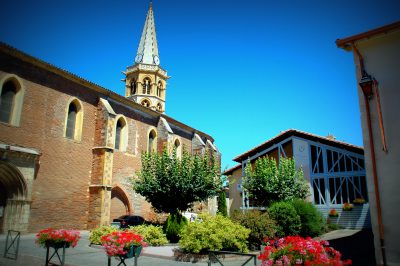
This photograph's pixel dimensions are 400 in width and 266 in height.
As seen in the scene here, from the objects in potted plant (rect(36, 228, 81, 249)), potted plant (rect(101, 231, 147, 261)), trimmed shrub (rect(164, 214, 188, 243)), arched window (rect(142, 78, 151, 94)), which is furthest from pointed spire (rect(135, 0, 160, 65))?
potted plant (rect(101, 231, 147, 261))

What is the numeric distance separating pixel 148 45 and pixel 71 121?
3048 centimetres

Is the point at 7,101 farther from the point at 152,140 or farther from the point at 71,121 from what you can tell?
the point at 152,140

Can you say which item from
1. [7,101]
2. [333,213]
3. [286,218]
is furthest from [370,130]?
[7,101]

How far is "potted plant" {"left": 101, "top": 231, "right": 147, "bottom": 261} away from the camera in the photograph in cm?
677

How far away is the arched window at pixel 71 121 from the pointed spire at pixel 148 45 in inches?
1093

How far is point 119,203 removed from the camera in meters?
22.2

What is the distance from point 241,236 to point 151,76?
126ft

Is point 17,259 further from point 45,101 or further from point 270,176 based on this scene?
point 270,176

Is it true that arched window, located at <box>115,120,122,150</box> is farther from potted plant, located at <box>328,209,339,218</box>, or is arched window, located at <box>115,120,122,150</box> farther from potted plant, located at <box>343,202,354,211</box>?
potted plant, located at <box>343,202,354,211</box>

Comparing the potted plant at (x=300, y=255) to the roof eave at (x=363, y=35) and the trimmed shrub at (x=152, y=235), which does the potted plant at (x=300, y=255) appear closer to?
the roof eave at (x=363, y=35)

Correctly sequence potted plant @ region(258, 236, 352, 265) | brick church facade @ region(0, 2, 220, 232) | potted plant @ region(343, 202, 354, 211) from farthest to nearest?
potted plant @ region(343, 202, 354, 211)
brick church facade @ region(0, 2, 220, 232)
potted plant @ region(258, 236, 352, 265)

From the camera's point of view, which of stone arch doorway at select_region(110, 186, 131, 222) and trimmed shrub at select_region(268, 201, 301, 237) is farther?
stone arch doorway at select_region(110, 186, 131, 222)

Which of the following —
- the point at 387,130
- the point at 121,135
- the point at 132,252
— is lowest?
the point at 132,252

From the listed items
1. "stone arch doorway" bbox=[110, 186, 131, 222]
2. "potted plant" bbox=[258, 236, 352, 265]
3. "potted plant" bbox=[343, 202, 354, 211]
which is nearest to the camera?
"potted plant" bbox=[258, 236, 352, 265]
